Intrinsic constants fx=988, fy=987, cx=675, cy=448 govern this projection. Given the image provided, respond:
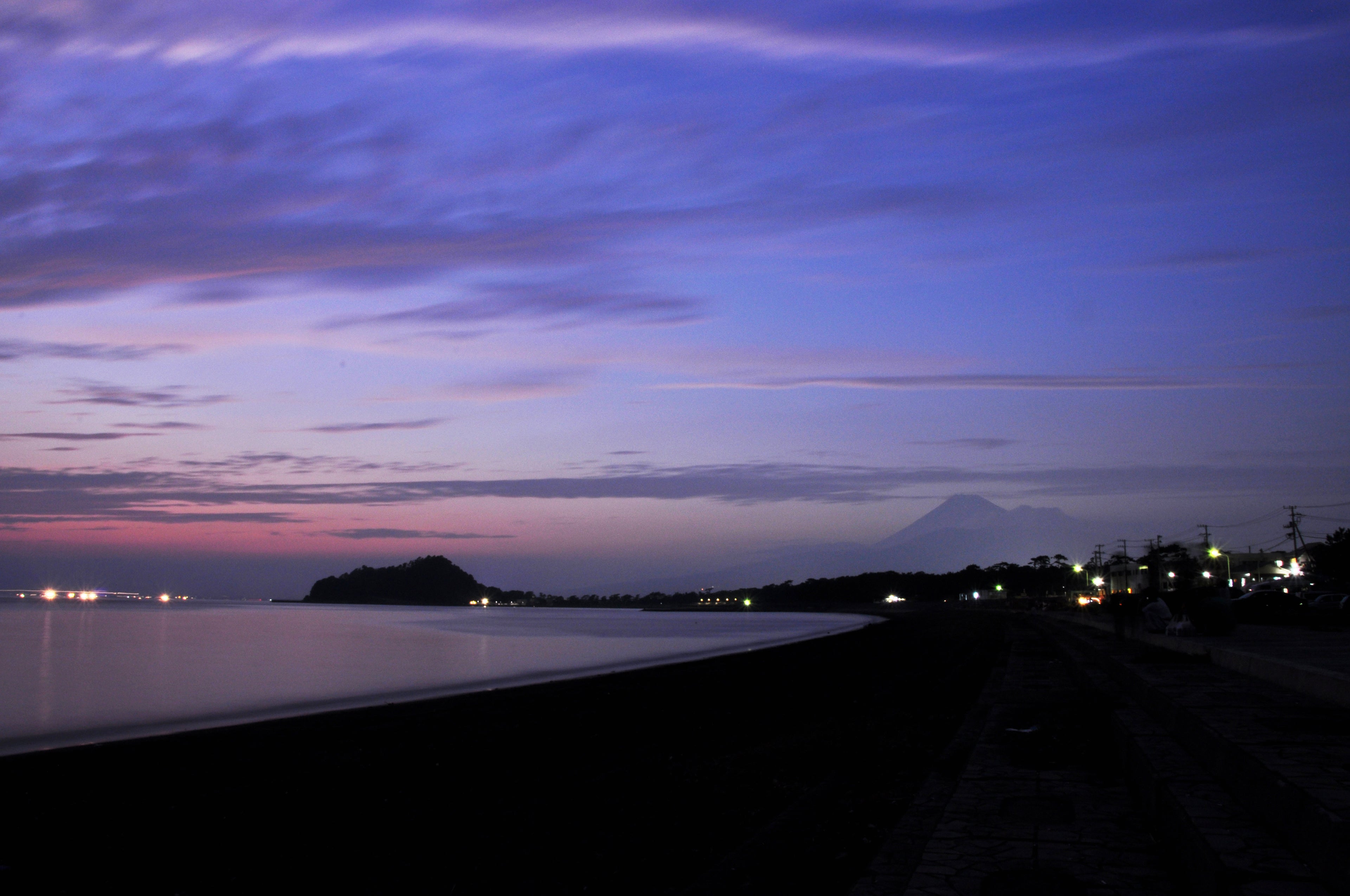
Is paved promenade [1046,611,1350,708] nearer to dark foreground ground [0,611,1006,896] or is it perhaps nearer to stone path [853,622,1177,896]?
stone path [853,622,1177,896]

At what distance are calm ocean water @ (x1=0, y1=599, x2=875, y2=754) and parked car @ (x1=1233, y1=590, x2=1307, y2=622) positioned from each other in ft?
61.8

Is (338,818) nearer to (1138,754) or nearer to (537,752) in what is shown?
(537,752)

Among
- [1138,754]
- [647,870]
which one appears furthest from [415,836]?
[1138,754]

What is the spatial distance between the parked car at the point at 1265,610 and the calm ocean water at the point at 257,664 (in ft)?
61.8

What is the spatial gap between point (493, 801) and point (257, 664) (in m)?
31.0

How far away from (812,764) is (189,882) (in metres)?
5.97

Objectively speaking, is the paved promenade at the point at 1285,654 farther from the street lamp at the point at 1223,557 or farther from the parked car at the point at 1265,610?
the street lamp at the point at 1223,557

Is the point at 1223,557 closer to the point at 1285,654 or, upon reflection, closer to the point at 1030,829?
the point at 1285,654

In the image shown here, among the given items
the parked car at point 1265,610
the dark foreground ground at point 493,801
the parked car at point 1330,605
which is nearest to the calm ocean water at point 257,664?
the dark foreground ground at point 493,801

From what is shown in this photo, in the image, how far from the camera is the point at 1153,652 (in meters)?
14.1

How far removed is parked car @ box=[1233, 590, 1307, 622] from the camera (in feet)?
95.0

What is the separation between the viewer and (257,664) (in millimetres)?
37031

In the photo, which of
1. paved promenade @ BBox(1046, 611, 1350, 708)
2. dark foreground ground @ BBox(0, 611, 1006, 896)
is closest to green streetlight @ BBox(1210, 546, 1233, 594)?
paved promenade @ BBox(1046, 611, 1350, 708)

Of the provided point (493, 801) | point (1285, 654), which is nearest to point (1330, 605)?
point (1285, 654)
